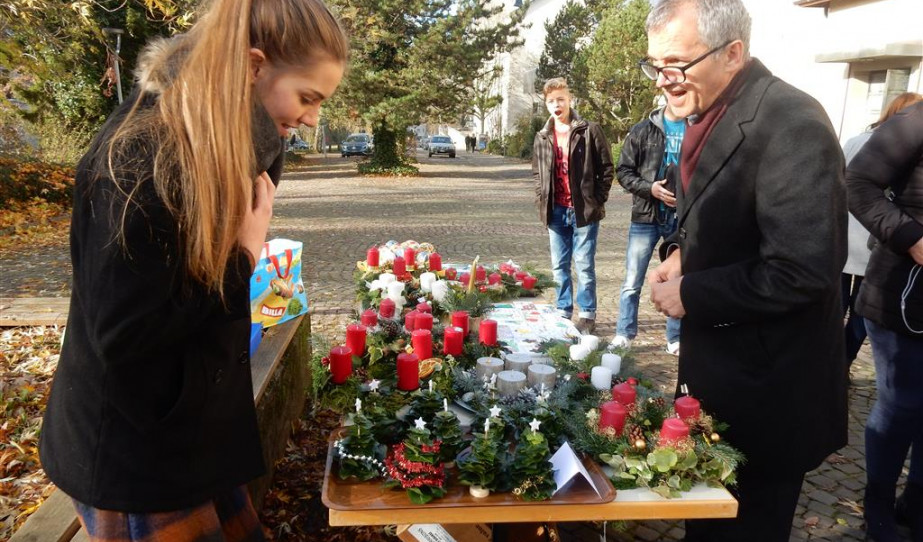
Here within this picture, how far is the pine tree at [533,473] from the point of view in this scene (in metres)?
1.51

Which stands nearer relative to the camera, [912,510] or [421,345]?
[421,345]

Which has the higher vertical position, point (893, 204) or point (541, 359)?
point (893, 204)

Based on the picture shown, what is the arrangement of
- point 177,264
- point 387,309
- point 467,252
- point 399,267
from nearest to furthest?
point 177,264
point 387,309
point 399,267
point 467,252

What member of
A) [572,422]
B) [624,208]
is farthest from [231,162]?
[624,208]

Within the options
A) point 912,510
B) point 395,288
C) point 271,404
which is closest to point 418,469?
point 271,404

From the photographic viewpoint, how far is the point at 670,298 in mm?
1670

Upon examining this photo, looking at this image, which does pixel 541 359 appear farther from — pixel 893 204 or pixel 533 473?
pixel 893 204

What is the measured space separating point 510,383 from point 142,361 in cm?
119

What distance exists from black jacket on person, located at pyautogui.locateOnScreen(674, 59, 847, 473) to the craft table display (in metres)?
0.14

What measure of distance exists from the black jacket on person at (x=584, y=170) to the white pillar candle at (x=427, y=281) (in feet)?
5.94

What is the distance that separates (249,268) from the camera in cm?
116

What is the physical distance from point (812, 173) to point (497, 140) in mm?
41698

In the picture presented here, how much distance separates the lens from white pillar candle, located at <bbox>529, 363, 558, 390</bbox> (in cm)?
205

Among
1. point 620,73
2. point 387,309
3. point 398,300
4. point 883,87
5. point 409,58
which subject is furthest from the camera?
point 620,73
